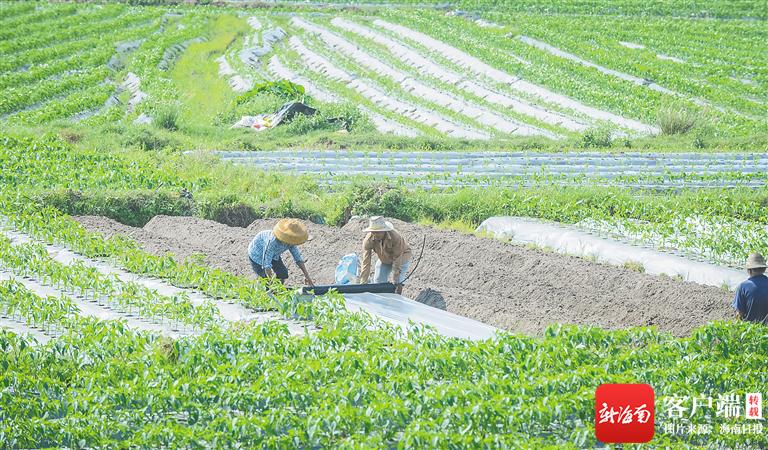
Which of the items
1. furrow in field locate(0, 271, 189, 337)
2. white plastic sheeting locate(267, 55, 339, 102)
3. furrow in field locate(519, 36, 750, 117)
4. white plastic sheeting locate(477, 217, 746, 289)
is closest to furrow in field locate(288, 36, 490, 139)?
white plastic sheeting locate(267, 55, 339, 102)

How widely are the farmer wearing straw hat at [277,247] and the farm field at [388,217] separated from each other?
362 mm

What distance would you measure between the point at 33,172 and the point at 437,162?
6.99 m

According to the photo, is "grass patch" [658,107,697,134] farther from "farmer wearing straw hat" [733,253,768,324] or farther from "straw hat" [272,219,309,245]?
"straw hat" [272,219,309,245]

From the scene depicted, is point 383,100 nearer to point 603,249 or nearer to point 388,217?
point 388,217

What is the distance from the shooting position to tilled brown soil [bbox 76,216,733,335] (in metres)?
11.6

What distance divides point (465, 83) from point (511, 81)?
128 cm

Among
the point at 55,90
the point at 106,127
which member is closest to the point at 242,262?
the point at 106,127

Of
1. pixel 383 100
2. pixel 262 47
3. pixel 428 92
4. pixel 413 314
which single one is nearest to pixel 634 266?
pixel 413 314

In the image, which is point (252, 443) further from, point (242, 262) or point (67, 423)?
point (242, 262)

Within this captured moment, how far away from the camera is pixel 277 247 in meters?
11.5

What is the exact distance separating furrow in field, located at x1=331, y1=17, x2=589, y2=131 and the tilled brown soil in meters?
10.6

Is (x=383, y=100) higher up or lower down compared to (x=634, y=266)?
lower down

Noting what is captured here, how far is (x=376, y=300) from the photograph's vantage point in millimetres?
11164

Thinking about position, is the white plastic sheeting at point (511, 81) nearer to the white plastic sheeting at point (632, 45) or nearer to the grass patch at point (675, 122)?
the grass patch at point (675, 122)
